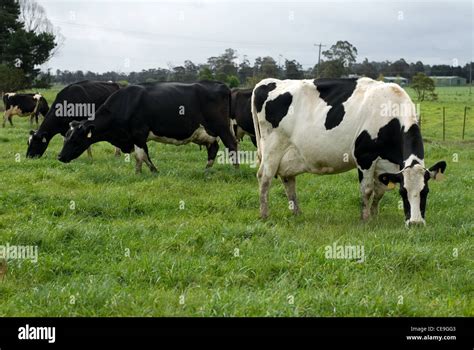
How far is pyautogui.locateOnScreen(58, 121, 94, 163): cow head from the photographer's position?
12.6 m

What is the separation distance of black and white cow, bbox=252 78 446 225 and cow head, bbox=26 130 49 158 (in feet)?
24.4

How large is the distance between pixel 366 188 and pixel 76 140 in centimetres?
698

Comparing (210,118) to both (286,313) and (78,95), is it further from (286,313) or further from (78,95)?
(286,313)

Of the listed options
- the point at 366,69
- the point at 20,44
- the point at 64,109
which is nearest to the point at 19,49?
the point at 20,44

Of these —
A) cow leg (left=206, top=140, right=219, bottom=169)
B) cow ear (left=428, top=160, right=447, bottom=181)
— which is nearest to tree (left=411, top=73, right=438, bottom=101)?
cow leg (left=206, top=140, right=219, bottom=169)

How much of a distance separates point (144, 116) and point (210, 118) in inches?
57.8

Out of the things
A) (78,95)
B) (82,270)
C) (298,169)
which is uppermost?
(78,95)

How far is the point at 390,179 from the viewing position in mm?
7812

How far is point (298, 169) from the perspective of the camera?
356 inches

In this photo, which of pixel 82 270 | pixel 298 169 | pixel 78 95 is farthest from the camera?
pixel 78 95

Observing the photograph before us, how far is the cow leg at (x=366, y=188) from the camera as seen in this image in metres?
8.46

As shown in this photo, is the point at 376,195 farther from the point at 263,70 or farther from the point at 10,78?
the point at 263,70
